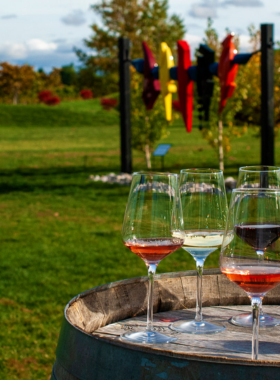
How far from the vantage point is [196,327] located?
4.99 ft

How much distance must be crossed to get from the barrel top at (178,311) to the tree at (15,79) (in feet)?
179

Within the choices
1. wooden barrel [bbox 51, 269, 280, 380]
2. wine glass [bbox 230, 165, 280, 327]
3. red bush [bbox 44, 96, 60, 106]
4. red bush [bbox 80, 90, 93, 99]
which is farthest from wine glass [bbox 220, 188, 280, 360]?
red bush [bbox 80, 90, 93, 99]

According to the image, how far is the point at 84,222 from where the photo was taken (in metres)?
8.27

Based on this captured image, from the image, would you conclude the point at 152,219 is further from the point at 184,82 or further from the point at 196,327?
the point at 184,82

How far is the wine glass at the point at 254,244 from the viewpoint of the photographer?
115cm

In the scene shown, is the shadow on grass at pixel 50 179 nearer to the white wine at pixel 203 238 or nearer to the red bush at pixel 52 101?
the white wine at pixel 203 238

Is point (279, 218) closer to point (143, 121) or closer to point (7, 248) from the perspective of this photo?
point (7, 248)

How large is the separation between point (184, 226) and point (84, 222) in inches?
267

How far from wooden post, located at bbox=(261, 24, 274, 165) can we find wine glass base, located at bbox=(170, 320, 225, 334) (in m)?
7.27

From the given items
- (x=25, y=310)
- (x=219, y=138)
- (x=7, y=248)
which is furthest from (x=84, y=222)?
(x=219, y=138)

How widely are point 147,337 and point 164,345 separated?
7 cm

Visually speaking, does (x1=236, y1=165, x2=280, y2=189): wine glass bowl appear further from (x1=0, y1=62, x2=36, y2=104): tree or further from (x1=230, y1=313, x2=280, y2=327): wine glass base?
(x1=0, y1=62, x2=36, y2=104): tree

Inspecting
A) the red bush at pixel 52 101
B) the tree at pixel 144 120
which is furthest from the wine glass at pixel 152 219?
the red bush at pixel 52 101

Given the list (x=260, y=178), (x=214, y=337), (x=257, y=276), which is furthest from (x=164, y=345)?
(x=260, y=178)
